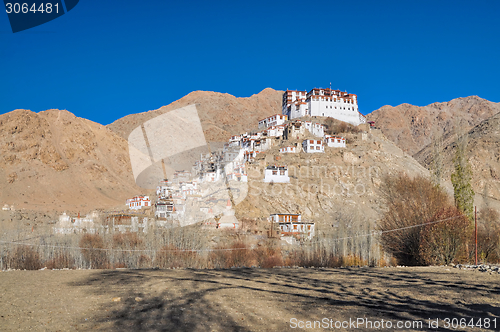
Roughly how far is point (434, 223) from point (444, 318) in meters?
13.1

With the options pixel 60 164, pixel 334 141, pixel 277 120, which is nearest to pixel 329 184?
pixel 334 141

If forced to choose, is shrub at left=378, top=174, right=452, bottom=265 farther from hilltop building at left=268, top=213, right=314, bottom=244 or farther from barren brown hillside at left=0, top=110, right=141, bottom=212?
barren brown hillside at left=0, top=110, right=141, bottom=212

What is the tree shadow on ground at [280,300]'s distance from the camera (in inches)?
315

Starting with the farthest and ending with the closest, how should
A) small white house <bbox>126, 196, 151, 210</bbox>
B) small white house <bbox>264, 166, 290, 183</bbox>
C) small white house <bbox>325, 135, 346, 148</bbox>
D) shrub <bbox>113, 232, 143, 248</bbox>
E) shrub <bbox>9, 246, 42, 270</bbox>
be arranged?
small white house <bbox>325, 135, 346, 148</bbox> < small white house <bbox>264, 166, 290, 183</bbox> < small white house <bbox>126, 196, 151, 210</bbox> < shrub <bbox>113, 232, 143, 248</bbox> < shrub <bbox>9, 246, 42, 270</bbox>

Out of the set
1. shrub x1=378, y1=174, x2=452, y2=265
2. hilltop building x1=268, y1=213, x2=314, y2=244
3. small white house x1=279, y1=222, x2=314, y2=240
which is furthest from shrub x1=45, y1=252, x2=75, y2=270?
small white house x1=279, y1=222, x2=314, y2=240

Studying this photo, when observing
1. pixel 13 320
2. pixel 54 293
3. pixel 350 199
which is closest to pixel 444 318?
pixel 13 320

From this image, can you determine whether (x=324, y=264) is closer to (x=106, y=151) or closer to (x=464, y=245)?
(x=464, y=245)

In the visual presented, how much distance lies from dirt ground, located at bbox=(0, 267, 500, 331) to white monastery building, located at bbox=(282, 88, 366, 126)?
298 ft

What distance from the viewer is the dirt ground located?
780cm

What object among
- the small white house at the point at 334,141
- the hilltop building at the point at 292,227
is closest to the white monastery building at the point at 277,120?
the small white house at the point at 334,141

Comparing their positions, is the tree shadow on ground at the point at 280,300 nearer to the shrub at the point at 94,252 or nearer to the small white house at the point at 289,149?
the shrub at the point at 94,252

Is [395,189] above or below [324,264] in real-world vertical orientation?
above

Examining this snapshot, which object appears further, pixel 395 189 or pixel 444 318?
pixel 395 189

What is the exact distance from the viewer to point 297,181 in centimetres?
7144
